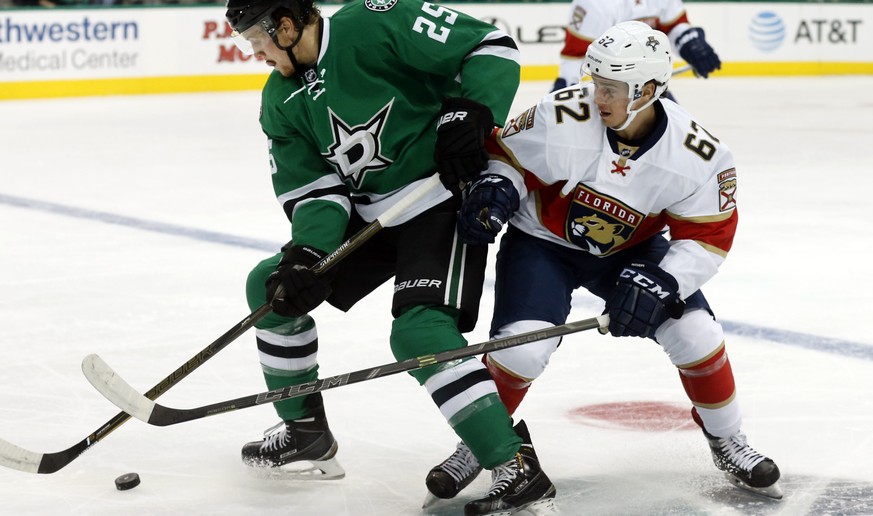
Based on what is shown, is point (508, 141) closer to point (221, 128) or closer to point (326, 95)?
point (326, 95)

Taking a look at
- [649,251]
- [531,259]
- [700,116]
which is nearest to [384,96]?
[531,259]

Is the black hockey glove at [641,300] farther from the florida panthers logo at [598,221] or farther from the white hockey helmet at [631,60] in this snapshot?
the white hockey helmet at [631,60]

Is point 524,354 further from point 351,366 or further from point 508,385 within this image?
point 351,366

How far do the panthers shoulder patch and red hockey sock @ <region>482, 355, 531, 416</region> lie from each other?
73 cm

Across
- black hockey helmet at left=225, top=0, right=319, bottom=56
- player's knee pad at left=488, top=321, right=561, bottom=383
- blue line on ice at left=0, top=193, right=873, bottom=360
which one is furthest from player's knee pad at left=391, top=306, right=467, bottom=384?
blue line on ice at left=0, top=193, right=873, bottom=360

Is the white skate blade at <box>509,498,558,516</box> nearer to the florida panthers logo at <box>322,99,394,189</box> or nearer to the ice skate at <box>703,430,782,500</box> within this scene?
the ice skate at <box>703,430,782,500</box>

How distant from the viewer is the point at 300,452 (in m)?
2.60

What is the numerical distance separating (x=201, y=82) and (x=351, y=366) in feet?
27.8

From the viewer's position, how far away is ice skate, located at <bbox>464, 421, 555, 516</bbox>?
226 centimetres

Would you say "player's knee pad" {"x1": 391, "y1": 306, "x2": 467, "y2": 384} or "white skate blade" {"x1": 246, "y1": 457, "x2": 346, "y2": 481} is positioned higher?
"player's knee pad" {"x1": 391, "y1": 306, "x2": 467, "y2": 384}

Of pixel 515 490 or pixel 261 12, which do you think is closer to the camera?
pixel 515 490

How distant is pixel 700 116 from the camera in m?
9.33

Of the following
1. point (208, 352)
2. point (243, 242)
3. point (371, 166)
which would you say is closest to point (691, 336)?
point (371, 166)

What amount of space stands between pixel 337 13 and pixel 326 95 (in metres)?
0.20
